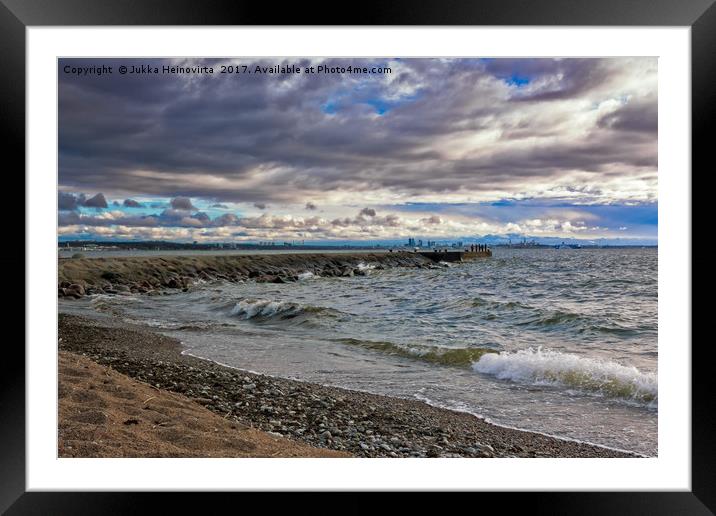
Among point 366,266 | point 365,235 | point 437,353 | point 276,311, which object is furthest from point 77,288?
point 437,353

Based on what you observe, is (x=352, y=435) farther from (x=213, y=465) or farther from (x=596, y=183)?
(x=596, y=183)

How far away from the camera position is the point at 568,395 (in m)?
3.02

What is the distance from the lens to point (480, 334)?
480 centimetres

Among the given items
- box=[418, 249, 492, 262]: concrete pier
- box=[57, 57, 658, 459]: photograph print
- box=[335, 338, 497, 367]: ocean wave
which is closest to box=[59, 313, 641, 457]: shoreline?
box=[57, 57, 658, 459]: photograph print

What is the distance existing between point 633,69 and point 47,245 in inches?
178

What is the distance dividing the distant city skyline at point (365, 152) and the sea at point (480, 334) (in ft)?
3.34

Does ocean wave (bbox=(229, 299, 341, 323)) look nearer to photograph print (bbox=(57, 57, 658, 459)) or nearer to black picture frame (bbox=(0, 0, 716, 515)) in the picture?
photograph print (bbox=(57, 57, 658, 459))

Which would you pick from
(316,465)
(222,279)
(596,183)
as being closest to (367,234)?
(596,183)

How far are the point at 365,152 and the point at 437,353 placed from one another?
230 cm

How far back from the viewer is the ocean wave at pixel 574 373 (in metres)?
2.99

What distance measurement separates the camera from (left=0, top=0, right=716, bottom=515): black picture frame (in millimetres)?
1712

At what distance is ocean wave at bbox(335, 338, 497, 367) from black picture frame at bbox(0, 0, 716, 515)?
79.5 inches
